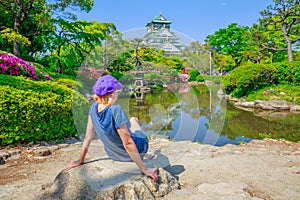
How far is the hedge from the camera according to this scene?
3723mm

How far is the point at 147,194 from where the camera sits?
210 centimetres

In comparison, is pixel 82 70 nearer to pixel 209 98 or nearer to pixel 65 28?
pixel 209 98

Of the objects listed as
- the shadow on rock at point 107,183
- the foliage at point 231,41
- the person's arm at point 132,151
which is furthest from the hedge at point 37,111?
the foliage at point 231,41

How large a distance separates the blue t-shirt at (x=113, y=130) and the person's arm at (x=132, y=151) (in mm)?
59

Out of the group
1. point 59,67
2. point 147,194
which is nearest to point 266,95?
point 59,67

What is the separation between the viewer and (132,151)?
2119 millimetres

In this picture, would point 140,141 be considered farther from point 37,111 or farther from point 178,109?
point 37,111

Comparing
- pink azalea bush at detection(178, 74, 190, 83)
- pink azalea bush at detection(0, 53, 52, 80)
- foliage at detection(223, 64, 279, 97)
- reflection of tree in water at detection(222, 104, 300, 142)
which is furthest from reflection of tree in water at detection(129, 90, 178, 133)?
foliage at detection(223, 64, 279, 97)

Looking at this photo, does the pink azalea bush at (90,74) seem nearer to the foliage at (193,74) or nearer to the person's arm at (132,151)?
the person's arm at (132,151)

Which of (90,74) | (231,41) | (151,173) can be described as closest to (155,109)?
(90,74)

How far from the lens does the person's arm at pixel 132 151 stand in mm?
2047

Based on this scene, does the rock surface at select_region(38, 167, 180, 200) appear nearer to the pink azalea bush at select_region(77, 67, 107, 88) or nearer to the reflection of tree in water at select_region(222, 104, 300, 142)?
the pink azalea bush at select_region(77, 67, 107, 88)

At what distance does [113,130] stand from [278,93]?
12718 millimetres

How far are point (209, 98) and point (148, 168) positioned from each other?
64.0 inches
